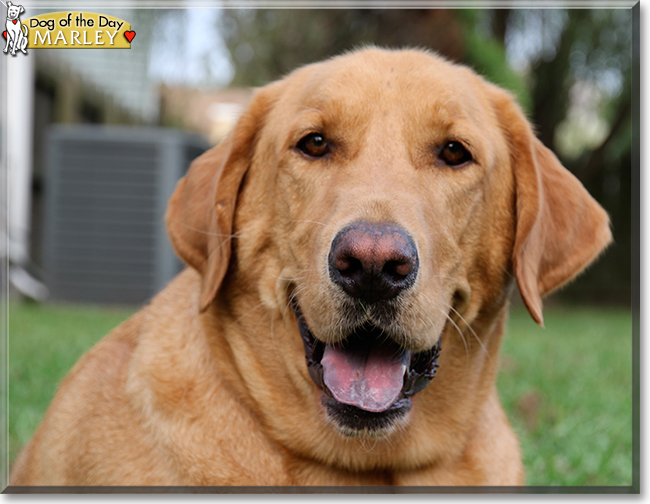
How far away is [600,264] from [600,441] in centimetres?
1273

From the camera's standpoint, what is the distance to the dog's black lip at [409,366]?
2.78 m

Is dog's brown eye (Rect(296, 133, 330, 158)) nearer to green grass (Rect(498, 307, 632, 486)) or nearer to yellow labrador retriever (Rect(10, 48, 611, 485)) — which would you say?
yellow labrador retriever (Rect(10, 48, 611, 485))

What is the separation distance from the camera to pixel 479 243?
311 cm

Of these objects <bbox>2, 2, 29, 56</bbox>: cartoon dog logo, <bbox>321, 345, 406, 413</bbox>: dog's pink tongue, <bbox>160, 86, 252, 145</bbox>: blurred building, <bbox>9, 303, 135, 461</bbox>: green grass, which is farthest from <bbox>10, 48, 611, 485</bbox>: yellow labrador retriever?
<bbox>160, 86, 252, 145</bbox>: blurred building

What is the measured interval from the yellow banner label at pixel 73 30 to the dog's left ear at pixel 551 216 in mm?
1985

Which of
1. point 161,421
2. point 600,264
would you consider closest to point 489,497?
point 161,421

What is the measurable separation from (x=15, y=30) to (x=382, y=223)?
221 centimetres

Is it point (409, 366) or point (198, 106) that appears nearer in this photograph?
point (409, 366)

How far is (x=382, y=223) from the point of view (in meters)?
2.45

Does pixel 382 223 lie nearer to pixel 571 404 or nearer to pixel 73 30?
pixel 73 30

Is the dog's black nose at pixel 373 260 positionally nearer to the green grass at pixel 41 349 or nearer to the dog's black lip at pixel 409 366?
the dog's black lip at pixel 409 366

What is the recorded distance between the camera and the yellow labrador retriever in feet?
8.84

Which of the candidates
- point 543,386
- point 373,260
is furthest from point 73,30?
point 543,386

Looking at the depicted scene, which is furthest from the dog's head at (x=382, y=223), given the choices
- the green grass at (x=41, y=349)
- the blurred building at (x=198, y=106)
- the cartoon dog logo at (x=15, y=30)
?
the blurred building at (x=198, y=106)
